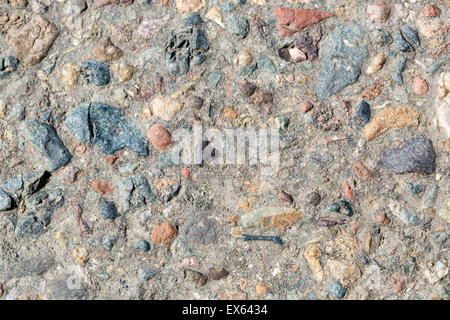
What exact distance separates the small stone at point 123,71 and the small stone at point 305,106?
807mm

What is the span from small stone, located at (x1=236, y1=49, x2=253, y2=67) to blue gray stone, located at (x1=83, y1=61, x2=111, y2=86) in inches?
24.5

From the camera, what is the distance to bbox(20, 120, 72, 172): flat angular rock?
2.38 meters

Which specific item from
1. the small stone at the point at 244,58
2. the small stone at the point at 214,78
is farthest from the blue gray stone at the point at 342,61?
the small stone at the point at 214,78

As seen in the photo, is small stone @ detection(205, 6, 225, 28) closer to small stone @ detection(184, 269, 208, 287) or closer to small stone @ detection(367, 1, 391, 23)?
small stone @ detection(367, 1, 391, 23)

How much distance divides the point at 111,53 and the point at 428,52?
1.48 m

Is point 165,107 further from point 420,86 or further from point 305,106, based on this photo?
point 420,86

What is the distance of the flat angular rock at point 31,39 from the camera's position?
2.42 metres

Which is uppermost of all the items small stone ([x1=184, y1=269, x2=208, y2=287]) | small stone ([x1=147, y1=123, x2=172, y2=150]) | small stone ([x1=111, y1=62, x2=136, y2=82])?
small stone ([x1=111, y1=62, x2=136, y2=82])

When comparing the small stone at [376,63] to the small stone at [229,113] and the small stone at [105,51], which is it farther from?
the small stone at [105,51]

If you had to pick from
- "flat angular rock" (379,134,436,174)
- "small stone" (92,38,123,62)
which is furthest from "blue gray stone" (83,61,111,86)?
"flat angular rock" (379,134,436,174)

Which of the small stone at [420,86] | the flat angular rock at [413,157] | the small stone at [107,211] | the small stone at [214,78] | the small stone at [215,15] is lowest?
the small stone at [107,211]

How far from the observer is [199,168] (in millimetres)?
2412

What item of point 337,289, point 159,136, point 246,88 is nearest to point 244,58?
point 246,88

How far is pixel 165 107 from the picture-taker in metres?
2.42
